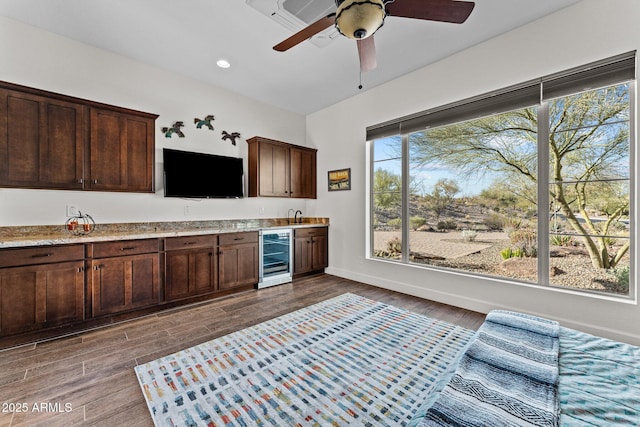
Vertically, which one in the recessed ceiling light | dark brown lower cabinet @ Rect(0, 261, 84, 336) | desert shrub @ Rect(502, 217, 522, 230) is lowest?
dark brown lower cabinet @ Rect(0, 261, 84, 336)

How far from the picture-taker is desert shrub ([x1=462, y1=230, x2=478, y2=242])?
3285 mm

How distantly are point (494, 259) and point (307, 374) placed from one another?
8.52 ft

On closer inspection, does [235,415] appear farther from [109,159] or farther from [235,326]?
[109,159]

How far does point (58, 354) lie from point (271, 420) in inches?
81.5

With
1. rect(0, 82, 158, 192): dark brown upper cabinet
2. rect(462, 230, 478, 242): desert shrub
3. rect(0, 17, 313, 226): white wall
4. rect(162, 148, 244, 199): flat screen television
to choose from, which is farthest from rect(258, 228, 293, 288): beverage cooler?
rect(462, 230, 478, 242): desert shrub

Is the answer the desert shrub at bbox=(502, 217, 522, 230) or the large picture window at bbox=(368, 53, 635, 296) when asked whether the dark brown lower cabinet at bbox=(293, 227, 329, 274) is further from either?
the desert shrub at bbox=(502, 217, 522, 230)

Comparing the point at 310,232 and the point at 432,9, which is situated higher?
the point at 432,9

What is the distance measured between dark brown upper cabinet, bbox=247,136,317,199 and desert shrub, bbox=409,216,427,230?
2.03 meters

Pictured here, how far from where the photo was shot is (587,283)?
8.28 ft

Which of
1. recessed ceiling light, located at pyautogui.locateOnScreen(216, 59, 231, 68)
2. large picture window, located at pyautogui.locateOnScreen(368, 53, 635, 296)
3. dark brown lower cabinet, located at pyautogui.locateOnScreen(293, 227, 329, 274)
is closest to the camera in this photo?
large picture window, located at pyautogui.locateOnScreen(368, 53, 635, 296)

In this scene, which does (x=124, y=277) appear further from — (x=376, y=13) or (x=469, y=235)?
(x=469, y=235)

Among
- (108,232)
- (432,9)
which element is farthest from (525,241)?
(108,232)

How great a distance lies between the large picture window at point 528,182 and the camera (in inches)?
93.9

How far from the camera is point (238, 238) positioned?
3.74m
